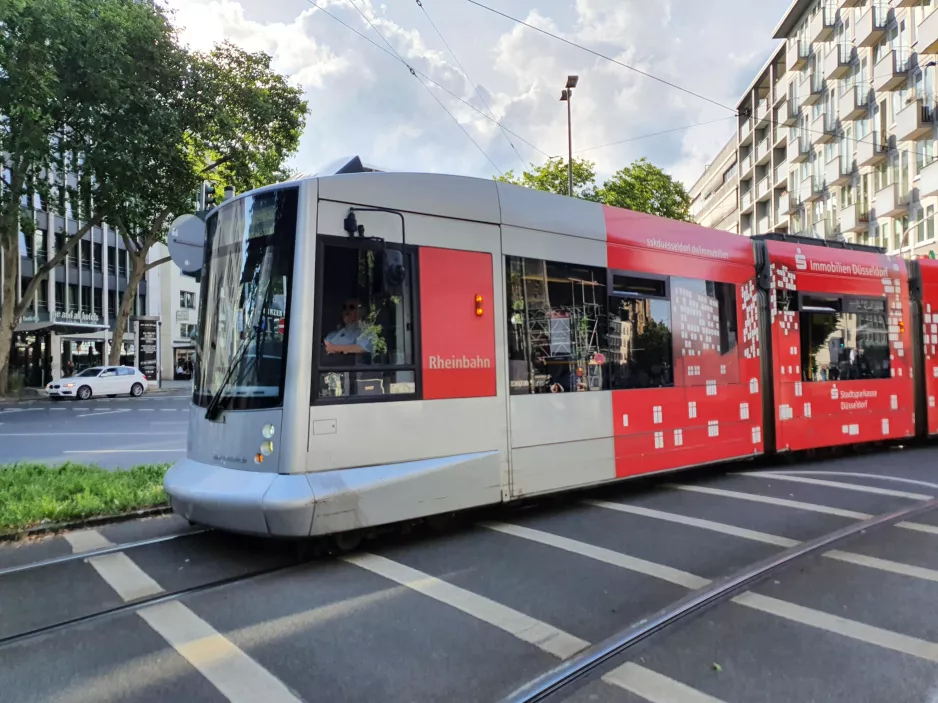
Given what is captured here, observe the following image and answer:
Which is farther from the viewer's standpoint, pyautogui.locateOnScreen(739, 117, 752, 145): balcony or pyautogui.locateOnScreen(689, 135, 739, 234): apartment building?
pyautogui.locateOnScreen(689, 135, 739, 234): apartment building

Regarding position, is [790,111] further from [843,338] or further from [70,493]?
[70,493]

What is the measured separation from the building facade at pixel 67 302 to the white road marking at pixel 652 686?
3836 cm

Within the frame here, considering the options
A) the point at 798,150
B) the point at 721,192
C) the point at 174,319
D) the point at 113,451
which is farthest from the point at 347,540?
the point at 721,192

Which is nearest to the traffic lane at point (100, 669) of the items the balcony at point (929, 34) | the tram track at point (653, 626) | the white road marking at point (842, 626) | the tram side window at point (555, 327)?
the tram track at point (653, 626)

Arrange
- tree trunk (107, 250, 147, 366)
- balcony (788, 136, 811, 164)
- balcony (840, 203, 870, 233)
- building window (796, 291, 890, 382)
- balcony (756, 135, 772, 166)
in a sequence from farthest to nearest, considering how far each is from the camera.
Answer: balcony (756, 135, 772, 166) < balcony (788, 136, 811, 164) < balcony (840, 203, 870, 233) < tree trunk (107, 250, 147, 366) < building window (796, 291, 890, 382)

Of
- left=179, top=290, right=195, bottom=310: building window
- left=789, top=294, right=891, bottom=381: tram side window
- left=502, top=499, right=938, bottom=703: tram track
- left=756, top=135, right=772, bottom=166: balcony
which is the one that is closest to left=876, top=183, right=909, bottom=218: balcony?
left=756, top=135, right=772, bottom=166: balcony

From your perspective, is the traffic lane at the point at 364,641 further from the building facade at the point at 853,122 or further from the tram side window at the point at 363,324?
the building facade at the point at 853,122

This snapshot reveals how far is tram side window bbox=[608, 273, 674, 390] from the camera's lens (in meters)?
7.09

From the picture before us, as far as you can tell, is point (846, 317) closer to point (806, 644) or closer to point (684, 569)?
point (684, 569)

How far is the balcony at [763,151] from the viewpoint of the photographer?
52.6 m

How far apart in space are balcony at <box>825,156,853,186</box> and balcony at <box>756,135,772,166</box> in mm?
12737

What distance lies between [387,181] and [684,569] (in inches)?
151

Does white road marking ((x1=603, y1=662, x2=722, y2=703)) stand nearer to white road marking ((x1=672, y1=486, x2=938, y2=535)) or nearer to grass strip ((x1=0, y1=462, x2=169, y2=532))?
white road marking ((x1=672, y1=486, x2=938, y2=535))

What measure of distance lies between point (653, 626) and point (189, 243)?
504 cm
